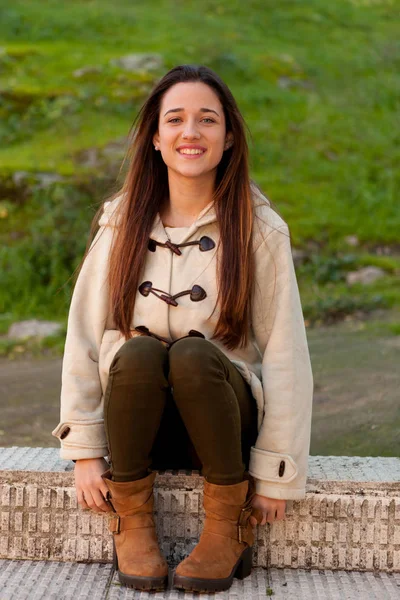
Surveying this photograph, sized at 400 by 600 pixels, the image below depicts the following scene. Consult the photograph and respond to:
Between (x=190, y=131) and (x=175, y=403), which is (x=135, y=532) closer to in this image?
(x=175, y=403)

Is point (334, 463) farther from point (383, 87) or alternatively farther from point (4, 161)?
point (383, 87)

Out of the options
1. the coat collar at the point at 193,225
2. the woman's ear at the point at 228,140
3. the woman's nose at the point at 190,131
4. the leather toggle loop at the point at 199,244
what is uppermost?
the woman's nose at the point at 190,131

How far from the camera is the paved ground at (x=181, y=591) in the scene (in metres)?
2.28

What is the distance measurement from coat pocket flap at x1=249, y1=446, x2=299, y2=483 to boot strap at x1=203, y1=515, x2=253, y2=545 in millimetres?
142

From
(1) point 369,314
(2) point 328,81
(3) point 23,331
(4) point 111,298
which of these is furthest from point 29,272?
(2) point 328,81

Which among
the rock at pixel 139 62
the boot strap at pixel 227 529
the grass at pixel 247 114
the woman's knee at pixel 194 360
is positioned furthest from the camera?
the rock at pixel 139 62

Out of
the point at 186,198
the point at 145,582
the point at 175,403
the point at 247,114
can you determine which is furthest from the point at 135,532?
the point at 247,114

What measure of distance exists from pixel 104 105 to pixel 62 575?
661cm

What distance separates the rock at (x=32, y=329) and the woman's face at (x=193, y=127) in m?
3.31

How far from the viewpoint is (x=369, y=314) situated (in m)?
5.89

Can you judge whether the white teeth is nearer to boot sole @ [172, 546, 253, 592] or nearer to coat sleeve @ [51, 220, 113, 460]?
coat sleeve @ [51, 220, 113, 460]

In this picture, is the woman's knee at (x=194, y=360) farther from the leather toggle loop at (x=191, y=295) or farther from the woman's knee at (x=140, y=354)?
the leather toggle loop at (x=191, y=295)

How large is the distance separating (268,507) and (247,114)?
6.88m

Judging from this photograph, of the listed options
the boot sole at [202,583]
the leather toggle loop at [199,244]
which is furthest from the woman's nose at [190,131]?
the boot sole at [202,583]
